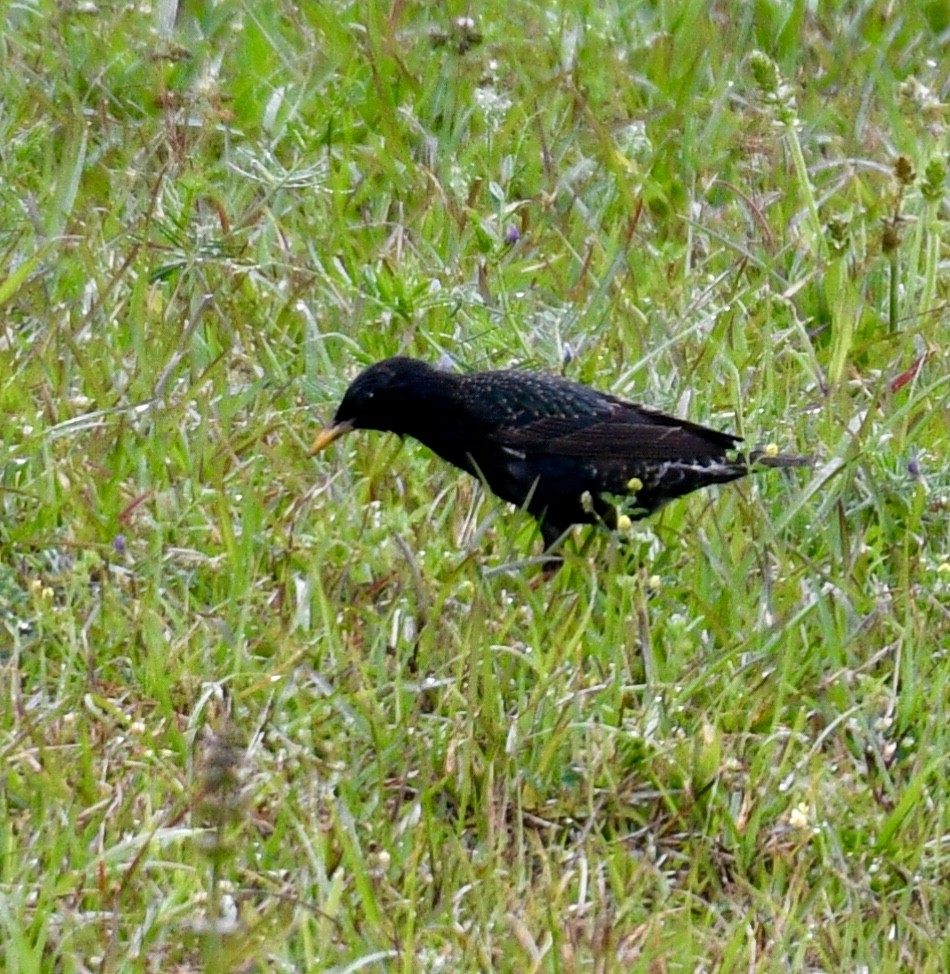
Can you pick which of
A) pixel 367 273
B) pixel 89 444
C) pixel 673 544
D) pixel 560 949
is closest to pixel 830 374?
pixel 673 544

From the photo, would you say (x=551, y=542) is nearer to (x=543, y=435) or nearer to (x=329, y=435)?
(x=543, y=435)

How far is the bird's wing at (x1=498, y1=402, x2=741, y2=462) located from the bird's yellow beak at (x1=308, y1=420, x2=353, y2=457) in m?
0.40

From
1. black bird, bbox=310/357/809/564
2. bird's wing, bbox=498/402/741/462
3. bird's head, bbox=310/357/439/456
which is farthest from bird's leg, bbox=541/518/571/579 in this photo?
bird's head, bbox=310/357/439/456

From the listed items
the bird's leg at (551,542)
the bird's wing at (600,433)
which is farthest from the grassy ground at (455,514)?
the bird's wing at (600,433)

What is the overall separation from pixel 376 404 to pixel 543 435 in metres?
0.45

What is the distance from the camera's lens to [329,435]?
5.79 meters

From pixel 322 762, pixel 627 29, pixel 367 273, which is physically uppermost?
pixel 627 29

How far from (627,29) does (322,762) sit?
4.72 m

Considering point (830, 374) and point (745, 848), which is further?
point (830, 374)

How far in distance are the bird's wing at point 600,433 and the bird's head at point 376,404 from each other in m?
0.25

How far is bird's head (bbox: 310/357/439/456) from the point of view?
5.79 meters

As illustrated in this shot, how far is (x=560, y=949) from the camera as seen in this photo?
3.74 m

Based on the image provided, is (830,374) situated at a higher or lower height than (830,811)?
higher

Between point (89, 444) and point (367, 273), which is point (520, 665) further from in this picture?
point (367, 273)
